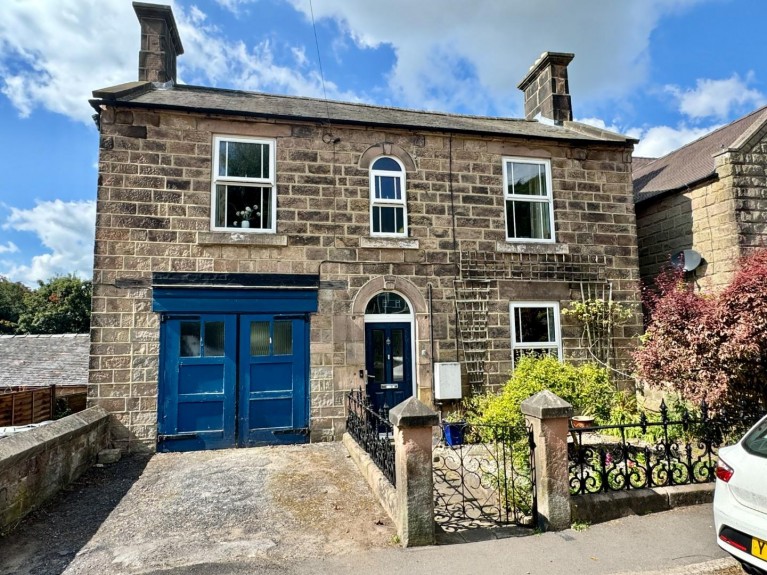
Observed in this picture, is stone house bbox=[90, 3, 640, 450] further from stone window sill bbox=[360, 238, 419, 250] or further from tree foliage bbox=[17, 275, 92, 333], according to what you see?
tree foliage bbox=[17, 275, 92, 333]

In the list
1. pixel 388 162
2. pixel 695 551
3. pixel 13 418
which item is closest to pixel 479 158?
pixel 388 162

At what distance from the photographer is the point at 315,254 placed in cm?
891

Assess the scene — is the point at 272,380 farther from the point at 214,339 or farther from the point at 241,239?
the point at 241,239

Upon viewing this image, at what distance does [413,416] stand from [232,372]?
4826 millimetres

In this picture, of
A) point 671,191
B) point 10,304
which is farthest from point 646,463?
point 10,304

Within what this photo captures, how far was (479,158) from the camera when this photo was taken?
390 inches

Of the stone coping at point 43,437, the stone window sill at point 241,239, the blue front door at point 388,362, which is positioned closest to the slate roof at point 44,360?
the stone coping at point 43,437

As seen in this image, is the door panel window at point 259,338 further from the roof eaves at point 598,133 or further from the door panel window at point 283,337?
the roof eaves at point 598,133

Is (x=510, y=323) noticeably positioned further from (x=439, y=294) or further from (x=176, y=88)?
(x=176, y=88)

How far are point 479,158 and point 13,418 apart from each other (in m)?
13.7

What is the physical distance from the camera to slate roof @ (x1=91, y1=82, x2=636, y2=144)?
862cm

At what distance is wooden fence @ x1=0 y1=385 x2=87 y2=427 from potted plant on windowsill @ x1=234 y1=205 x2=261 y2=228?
907 centimetres

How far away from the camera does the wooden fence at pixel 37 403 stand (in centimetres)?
1252

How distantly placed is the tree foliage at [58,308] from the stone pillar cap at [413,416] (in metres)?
40.2
